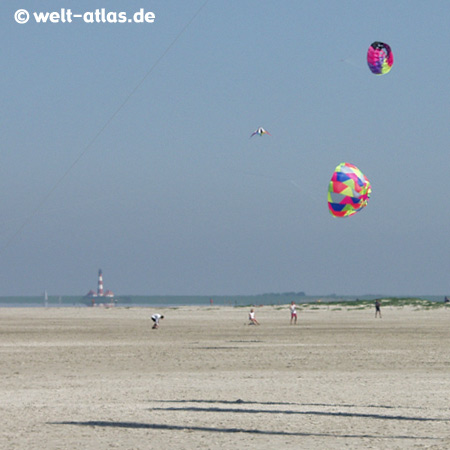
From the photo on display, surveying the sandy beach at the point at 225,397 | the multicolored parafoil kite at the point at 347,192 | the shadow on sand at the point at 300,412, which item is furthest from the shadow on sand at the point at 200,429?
the multicolored parafoil kite at the point at 347,192

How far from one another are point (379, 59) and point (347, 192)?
4.36 m

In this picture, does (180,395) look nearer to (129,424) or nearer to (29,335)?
(129,424)

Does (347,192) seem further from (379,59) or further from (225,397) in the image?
(225,397)

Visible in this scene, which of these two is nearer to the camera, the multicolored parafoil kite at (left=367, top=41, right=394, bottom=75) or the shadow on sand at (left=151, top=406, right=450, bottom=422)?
the shadow on sand at (left=151, top=406, right=450, bottom=422)

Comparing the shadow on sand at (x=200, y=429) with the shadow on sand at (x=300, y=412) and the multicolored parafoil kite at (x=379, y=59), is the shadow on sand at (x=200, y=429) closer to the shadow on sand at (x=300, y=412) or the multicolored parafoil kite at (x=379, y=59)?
the shadow on sand at (x=300, y=412)

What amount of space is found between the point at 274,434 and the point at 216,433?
71cm

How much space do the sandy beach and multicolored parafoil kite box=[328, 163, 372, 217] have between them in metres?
5.03

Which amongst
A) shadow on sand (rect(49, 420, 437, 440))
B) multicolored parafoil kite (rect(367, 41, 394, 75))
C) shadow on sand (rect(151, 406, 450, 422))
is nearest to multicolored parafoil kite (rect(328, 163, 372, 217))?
multicolored parafoil kite (rect(367, 41, 394, 75))

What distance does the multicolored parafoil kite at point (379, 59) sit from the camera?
3095 centimetres

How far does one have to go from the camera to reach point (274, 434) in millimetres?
11812

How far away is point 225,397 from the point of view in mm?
15570

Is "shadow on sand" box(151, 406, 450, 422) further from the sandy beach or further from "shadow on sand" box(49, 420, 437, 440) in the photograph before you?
"shadow on sand" box(49, 420, 437, 440)

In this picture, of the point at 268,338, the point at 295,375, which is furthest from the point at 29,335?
the point at 295,375

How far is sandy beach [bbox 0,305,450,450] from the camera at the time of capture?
11.5 metres
